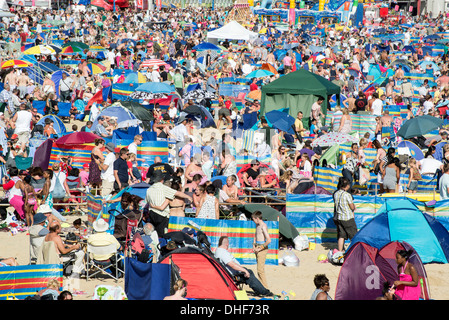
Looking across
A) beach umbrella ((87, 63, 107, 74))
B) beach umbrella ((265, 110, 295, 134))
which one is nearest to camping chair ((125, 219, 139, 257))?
beach umbrella ((265, 110, 295, 134))

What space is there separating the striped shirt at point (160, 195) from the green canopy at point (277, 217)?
1.20 m

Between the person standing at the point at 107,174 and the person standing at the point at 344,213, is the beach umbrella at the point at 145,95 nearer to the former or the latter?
the person standing at the point at 107,174

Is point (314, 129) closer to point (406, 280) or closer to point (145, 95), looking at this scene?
point (145, 95)

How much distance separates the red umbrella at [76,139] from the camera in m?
12.5

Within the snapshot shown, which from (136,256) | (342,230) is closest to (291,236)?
(342,230)

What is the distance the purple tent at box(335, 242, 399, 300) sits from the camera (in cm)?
761

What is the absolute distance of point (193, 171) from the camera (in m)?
11.5

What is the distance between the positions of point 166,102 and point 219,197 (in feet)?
25.1

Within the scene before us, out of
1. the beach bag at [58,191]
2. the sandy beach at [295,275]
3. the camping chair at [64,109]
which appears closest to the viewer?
the sandy beach at [295,275]

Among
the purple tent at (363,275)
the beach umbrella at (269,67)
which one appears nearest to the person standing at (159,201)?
the purple tent at (363,275)

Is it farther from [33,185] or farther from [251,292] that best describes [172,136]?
[251,292]

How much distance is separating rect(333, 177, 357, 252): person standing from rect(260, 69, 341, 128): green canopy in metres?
8.00

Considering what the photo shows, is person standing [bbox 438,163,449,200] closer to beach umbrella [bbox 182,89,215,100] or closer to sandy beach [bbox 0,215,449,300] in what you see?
sandy beach [bbox 0,215,449,300]

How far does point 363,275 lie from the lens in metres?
7.78
